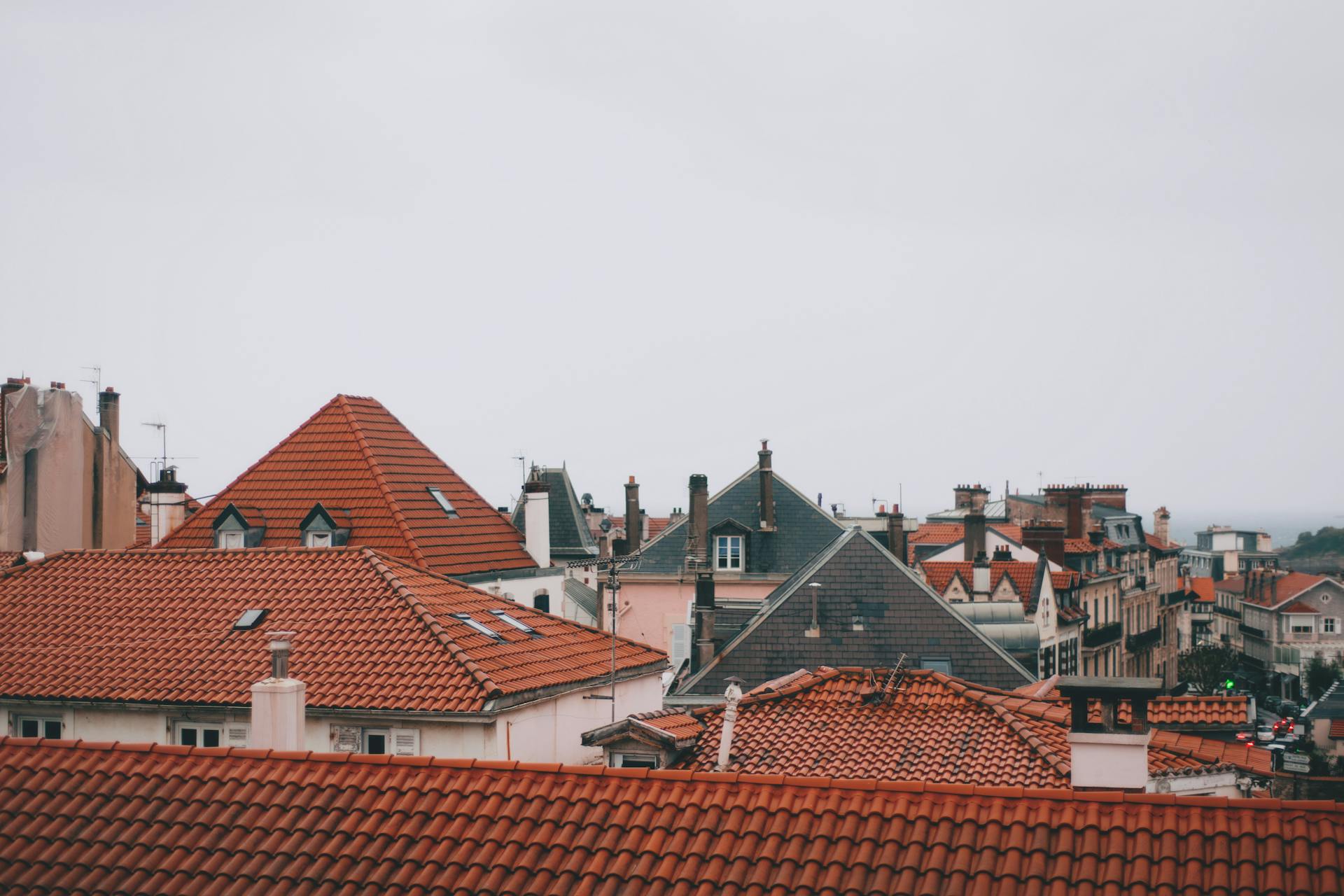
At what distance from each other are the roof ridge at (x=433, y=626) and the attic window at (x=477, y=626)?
747mm

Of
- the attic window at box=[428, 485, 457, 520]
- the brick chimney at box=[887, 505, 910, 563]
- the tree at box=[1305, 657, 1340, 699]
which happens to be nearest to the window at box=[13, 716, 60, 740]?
the attic window at box=[428, 485, 457, 520]

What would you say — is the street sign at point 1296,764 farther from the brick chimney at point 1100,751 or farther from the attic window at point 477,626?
the attic window at point 477,626

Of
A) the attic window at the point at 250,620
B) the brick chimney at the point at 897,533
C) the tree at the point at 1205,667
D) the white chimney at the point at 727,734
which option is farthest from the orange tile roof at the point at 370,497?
the tree at the point at 1205,667

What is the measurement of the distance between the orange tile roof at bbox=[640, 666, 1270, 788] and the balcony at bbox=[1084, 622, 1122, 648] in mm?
42037

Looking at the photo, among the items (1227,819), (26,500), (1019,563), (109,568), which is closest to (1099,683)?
(1227,819)

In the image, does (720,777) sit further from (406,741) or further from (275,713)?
(406,741)

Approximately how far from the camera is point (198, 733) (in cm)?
2020

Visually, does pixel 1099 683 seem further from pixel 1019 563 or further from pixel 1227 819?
pixel 1019 563

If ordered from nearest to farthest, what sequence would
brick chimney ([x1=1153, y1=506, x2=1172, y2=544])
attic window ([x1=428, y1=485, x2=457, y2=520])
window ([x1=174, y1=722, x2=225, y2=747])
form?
1. window ([x1=174, y1=722, x2=225, y2=747])
2. attic window ([x1=428, y1=485, x2=457, y2=520])
3. brick chimney ([x1=1153, y1=506, x2=1172, y2=544])

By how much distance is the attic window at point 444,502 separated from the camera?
35.7 metres

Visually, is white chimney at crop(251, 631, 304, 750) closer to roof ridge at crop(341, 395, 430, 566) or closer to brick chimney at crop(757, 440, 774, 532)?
roof ridge at crop(341, 395, 430, 566)

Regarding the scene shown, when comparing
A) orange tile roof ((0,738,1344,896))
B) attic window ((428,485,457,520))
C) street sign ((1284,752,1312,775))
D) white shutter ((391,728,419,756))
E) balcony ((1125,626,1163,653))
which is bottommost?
balcony ((1125,626,1163,653))

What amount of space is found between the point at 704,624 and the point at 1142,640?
50.7 metres

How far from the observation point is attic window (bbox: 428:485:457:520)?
35.7m
